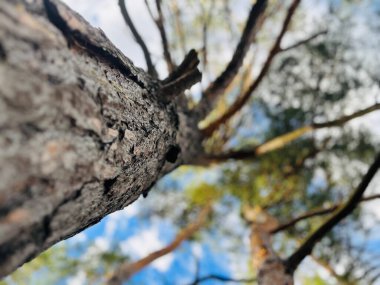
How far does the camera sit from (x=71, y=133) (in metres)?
0.66

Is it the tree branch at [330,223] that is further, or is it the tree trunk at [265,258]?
the tree trunk at [265,258]

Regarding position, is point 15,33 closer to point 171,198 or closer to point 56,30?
point 56,30

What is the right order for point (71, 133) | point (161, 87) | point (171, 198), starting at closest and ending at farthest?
1. point (71, 133)
2. point (161, 87)
3. point (171, 198)

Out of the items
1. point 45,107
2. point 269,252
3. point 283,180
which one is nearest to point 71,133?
point 45,107

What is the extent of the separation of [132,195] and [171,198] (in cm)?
590

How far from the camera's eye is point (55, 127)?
0.62 m

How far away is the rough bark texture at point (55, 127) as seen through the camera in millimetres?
541

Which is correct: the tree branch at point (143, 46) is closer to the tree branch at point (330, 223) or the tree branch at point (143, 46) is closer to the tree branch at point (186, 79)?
the tree branch at point (186, 79)

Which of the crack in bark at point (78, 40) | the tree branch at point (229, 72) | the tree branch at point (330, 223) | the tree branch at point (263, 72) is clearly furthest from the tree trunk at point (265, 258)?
the crack in bark at point (78, 40)

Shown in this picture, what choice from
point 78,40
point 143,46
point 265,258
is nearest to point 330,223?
point 265,258

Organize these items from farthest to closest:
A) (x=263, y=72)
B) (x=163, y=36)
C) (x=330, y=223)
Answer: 1. (x=263, y=72)
2. (x=163, y=36)
3. (x=330, y=223)

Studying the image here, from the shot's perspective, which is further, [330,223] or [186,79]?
[330,223]

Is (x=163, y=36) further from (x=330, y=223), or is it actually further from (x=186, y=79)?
(x=330, y=223)

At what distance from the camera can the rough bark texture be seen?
541 millimetres
